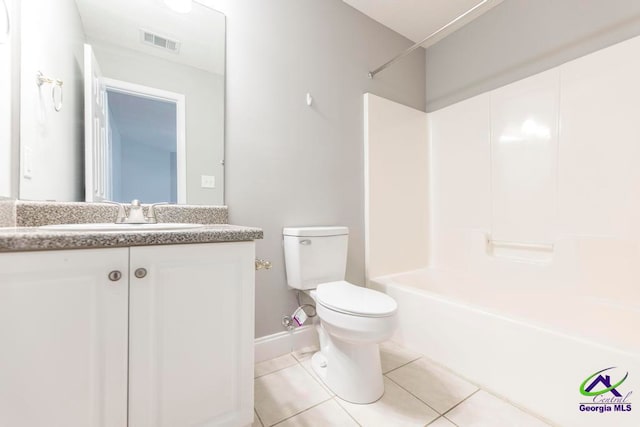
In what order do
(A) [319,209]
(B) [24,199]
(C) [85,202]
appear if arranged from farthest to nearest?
(A) [319,209], (C) [85,202], (B) [24,199]

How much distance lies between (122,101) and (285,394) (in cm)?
155

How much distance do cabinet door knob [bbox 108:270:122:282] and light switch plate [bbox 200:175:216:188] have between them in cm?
71

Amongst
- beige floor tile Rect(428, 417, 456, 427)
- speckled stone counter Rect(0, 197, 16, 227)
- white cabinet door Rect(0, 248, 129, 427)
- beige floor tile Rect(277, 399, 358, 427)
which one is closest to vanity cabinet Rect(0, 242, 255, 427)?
white cabinet door Rect(0, 248, 129, 427)

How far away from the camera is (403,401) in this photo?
1188 millimetres

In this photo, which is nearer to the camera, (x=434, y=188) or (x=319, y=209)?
(x=319, y=209)

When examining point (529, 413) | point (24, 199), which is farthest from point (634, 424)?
point (24, 199)

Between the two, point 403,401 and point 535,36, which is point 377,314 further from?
point 535,36

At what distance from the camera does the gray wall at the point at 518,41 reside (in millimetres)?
1470

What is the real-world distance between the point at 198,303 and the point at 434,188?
2.07 meters

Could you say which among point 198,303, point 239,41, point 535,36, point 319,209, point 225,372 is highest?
point 535,36

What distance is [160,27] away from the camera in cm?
128

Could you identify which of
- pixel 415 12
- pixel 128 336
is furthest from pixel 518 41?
pixel 128 336

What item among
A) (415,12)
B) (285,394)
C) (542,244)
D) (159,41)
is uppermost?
(415,12)

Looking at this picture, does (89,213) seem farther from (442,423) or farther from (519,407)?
(519,407)
